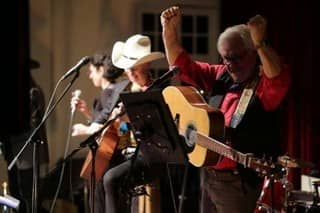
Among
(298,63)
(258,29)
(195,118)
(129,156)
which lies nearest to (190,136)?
(195,118)

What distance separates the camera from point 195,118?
3.21 metres

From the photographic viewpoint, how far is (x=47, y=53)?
6250 millimetres

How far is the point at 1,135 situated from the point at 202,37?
2220mm

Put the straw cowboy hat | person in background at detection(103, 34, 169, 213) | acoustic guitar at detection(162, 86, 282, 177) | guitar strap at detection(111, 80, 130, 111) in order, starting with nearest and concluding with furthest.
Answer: acoustic guitar at detection(162, 86, 282, 177)
person in background at detection(103, 34, 169, 213)
the straw cowboy hat
guitar strap at detection(111, 80, 130, 111)

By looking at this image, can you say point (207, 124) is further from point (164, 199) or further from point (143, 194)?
point (164, 199)

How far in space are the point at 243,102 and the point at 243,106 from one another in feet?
0.08

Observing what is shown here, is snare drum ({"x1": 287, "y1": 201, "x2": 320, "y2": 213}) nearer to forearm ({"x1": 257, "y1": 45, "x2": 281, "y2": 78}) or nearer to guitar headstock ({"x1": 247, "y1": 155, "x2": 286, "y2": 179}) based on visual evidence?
guitar headstock ({"x1": 247, "y1": 155, "x2": 286, "y2": 179})

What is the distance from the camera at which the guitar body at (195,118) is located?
3.11 metres

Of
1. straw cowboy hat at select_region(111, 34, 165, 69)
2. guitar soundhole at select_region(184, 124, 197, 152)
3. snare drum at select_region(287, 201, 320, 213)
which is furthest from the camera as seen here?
straw cowboy hat at select_region(111, 34, 165, 69)

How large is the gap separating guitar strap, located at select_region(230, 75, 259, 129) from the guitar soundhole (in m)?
0.19

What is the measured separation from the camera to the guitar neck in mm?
2963

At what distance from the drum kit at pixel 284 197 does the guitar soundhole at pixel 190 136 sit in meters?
0.40

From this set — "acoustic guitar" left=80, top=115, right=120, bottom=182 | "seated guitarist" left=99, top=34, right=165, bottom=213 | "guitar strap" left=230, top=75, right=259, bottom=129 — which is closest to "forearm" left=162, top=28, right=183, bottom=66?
"guitar strap" left=230, top=75, right=259, bottom=129

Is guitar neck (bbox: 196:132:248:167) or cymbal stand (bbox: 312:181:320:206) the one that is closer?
guitar neck (bbox: 196:132:248:167)
